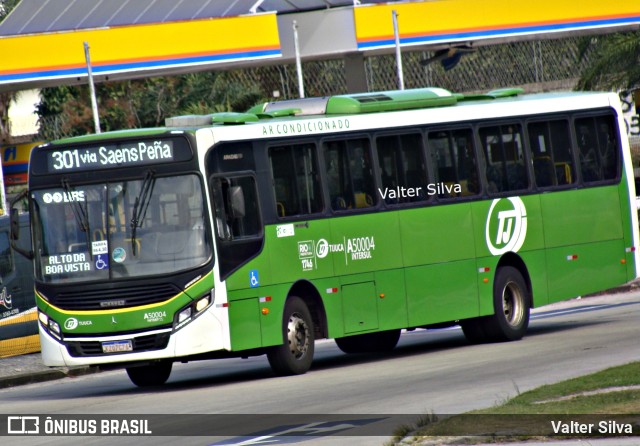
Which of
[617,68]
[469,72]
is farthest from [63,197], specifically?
[469,72]

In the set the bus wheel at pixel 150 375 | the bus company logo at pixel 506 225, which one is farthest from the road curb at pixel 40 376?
the bus company logo at pixel 506 225

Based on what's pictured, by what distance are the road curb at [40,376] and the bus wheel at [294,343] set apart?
5.52 meters

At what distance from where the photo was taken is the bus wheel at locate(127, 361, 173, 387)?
18.1 meters

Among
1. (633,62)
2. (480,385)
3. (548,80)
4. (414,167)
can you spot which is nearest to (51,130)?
(548,80)

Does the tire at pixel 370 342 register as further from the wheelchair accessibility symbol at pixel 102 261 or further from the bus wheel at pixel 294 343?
the wheelchair accessibility symbol at pixel 102 261

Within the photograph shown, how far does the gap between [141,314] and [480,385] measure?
421 cm

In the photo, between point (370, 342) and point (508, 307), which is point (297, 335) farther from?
point (508, 307)

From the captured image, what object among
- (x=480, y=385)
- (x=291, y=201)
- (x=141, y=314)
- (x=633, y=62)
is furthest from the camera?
(x=633, y=62)

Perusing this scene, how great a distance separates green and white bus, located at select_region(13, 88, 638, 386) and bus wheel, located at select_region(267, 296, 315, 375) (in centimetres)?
2

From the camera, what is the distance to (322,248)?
17703mm

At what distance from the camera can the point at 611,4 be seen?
32562 millimetres

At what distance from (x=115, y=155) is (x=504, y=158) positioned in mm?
6146

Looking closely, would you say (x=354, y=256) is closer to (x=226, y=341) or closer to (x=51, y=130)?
(x=226, y=341)

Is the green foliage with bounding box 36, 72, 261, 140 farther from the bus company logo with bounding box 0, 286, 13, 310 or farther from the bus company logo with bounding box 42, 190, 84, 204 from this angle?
the bus company logo with bounding box 42, 190, 84, 204
